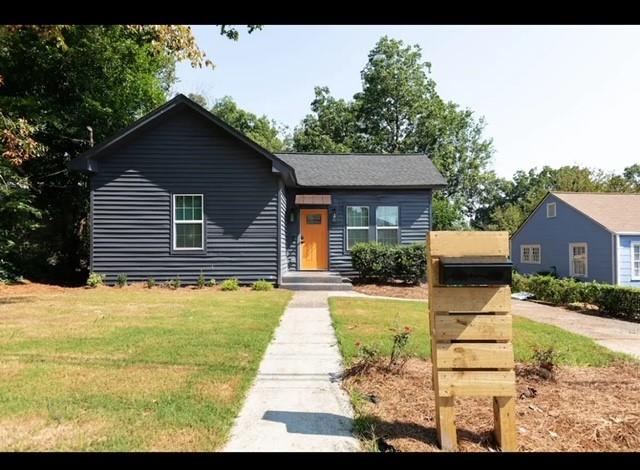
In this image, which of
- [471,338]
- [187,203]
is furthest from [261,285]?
[471,338]

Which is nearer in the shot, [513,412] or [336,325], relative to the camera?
[513,412]

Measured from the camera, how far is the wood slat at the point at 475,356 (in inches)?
112

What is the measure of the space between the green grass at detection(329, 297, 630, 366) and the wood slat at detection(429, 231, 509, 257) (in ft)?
7.80

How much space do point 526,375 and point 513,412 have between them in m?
1.73

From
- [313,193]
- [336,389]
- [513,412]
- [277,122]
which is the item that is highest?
[277,122]

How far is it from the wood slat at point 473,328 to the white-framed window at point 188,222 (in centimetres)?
1102

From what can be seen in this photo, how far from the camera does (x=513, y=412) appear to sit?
281 cm

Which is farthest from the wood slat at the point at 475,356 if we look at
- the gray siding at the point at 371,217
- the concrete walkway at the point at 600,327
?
the gray siding at the point at 371,217

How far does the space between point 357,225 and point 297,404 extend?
473 inches

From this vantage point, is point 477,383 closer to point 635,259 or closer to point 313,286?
point 313,286

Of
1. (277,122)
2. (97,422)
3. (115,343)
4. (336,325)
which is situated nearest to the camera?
(97,422)

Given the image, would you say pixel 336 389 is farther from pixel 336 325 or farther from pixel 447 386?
pixel 336 325

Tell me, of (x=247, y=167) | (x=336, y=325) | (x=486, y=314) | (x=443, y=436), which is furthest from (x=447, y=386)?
(x=247, y=167)

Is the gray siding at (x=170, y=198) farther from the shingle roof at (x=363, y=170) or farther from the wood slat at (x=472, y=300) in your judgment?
the wood slat at (x=472, y=300)
